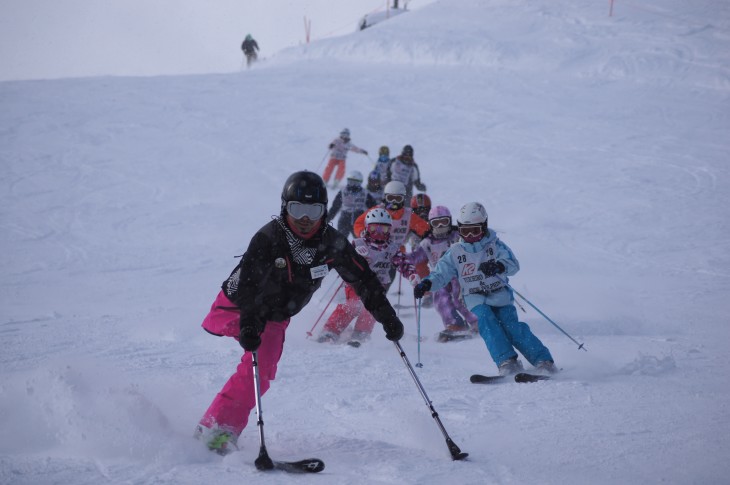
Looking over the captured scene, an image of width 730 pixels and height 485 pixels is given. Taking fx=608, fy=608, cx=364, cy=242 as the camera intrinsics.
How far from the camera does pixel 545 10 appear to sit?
33.8 metres

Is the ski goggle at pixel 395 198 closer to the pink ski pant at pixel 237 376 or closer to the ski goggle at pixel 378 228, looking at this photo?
the ski goggle at pixel 378 228

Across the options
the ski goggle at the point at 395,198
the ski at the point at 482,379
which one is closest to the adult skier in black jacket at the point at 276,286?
the ski at the point at 482,379

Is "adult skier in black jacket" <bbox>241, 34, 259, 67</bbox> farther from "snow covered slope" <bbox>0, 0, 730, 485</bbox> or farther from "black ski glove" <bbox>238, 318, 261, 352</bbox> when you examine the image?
"black ski glove" <bbox>238, 318, 261, 352</bbox>

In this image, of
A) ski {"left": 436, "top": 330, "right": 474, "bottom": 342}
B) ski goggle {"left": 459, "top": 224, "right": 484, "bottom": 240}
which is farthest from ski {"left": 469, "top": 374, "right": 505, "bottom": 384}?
ski {"left": 436, "top": 330, "right": 474, "bottom": 342}

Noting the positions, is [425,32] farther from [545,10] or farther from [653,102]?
[653,102]

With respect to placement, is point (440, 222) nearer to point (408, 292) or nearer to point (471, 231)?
point (471, 231)

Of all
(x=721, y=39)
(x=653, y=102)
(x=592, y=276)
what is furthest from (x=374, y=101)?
(x=721, y=39)

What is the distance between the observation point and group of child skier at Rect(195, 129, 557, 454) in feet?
11.7

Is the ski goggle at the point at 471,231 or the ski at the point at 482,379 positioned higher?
the ski goggle at the point at 471,231

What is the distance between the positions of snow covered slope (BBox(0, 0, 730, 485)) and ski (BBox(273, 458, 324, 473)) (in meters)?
0.08

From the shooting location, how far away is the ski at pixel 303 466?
3.11m

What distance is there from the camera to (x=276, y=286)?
366 cm

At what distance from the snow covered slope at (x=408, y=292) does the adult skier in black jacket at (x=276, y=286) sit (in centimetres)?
27

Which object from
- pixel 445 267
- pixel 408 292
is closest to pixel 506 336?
pixel 445 267
